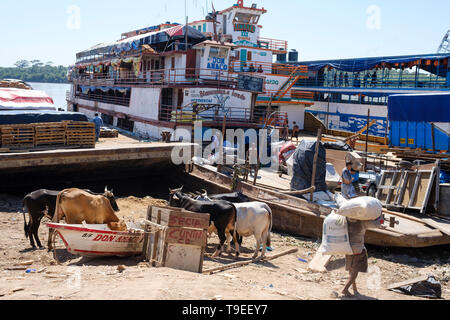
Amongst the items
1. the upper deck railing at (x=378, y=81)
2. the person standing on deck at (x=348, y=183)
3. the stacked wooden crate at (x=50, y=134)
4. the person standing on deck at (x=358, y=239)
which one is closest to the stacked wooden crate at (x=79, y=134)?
the stacked wooden crate at (x=50, y=134)

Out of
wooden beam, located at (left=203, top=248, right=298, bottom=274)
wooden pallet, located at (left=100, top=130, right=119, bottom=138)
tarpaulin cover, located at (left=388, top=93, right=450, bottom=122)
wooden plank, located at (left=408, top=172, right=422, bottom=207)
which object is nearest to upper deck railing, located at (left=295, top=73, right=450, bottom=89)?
tarpaulin cover, located at (left=388, top=93, right=450, bottom=122)

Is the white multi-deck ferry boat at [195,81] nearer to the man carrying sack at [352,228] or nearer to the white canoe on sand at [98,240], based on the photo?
the white canoe on sand at [98,240]

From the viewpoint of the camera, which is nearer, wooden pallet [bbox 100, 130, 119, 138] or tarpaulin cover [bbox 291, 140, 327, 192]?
tarpaulin cover [bbox 291, 140, 327, 192]

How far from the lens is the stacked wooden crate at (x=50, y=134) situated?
17672 mm

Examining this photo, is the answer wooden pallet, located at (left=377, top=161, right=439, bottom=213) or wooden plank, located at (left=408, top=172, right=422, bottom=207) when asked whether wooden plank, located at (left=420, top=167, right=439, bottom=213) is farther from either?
wooden plank, located at (left=408, top=172, right=422, bottom=207)

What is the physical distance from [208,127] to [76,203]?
13865 mm

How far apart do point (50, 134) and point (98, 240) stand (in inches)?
387

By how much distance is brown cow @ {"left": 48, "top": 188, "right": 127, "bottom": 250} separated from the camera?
10695 mm

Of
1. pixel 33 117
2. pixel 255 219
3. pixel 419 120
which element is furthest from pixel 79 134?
pixel 419 120

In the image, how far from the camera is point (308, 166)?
14.4 metres

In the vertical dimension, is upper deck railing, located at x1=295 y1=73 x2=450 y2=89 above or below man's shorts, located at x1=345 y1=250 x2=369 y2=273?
above

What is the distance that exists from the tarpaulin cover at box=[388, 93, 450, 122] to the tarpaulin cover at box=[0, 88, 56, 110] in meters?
17.7

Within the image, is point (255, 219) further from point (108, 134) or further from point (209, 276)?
point (108, 134)

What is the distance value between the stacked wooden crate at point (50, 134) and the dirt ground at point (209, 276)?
5157 millimetres
